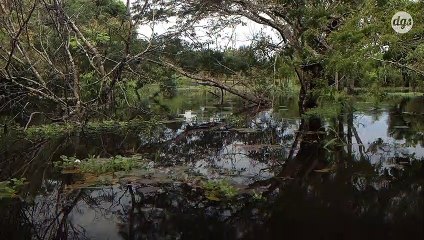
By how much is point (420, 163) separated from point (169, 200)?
4.75 meters

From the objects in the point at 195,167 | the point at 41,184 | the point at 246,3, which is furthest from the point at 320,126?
the point at 41,184

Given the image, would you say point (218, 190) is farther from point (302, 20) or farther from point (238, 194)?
point (302, 20)

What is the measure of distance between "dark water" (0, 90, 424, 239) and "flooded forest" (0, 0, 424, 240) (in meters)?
0.03

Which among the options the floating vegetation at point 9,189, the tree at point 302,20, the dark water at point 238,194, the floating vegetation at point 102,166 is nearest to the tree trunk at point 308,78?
the tree at point 302,20

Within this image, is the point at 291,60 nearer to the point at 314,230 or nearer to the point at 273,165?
the point at 273,165

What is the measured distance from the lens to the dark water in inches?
185

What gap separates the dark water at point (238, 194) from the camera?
4695mm

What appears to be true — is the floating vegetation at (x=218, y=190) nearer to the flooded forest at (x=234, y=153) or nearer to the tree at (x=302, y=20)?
the flooded forest at (x=234, y=153)

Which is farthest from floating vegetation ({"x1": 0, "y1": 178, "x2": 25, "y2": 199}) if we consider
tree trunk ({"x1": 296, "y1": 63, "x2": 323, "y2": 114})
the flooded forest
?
tree trunk ({"x1": 296, "y1": 63, "x2": 323, "y2": 114})

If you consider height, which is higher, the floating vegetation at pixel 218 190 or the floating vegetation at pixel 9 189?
the floating vegetation at pixel 218 190

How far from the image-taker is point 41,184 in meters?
6.92

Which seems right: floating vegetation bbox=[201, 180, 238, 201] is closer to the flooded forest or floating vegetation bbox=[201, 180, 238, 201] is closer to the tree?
the flooded forest

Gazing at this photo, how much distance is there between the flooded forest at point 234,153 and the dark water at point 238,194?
26 mm

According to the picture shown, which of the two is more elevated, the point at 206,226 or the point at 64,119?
the point at 64,119
